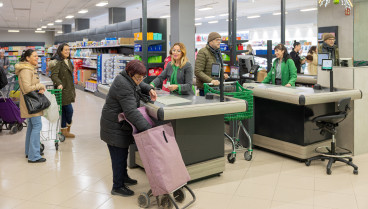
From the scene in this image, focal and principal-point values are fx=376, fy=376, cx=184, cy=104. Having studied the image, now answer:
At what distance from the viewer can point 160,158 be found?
3238 millimetres

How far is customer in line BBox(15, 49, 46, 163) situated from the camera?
4.84 m

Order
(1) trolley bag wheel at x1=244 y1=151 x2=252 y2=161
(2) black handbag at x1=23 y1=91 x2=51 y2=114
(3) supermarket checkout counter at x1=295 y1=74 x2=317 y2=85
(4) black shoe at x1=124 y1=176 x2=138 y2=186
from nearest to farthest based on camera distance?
(4) black shoe at x1=124 y1=176 x2=138 y2=186 → (2) black handbag at x1=23 y1=91 x2=51 y2=114 → (1) trolley bag wheel at x1=244 y1=151 x2=252 y2=161 → (3) supermarket checkout counter at x1=295 y1=74 x2=317 y2=85

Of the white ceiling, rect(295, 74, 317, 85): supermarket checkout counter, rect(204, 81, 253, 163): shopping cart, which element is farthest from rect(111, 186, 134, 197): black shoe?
the white ceiling

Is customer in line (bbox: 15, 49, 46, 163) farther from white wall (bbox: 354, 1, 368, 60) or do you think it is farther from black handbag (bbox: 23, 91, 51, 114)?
white wall (bbox: 354, 1, 368, 60)

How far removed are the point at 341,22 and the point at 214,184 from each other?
4.62 m

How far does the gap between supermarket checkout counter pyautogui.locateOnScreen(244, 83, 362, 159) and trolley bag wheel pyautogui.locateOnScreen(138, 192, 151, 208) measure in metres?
2.17

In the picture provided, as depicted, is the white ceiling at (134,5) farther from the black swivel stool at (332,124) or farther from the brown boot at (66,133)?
the black swivel stool at (332,124)

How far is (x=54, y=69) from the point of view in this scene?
20.1 feet

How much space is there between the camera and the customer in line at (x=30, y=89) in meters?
4.84

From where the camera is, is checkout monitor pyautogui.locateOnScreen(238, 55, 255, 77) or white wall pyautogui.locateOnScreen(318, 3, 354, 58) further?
white wall pyautogui.locateOnScreen(318, 3, 354, 58)

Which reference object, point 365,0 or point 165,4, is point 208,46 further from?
point 165,4

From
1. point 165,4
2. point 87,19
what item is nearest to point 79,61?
point 165,4

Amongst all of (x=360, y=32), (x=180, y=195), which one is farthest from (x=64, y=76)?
(x=360, y=32)

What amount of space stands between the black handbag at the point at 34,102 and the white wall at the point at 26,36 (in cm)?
3003
